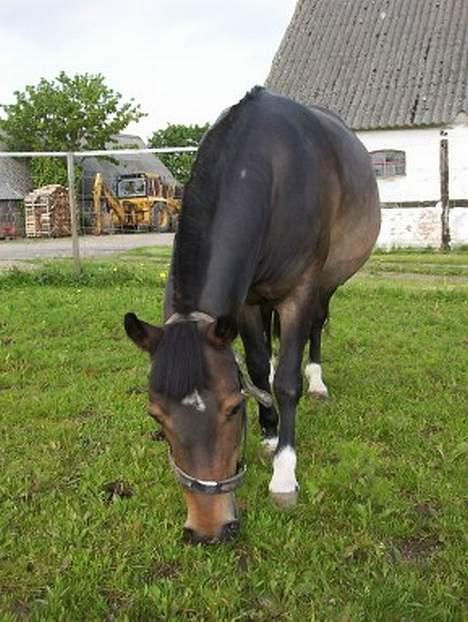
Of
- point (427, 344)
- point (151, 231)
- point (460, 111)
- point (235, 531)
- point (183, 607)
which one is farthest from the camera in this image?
point (151, 231)

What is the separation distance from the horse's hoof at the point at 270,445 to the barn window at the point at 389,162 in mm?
12613

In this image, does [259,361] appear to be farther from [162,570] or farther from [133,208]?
[133,208]

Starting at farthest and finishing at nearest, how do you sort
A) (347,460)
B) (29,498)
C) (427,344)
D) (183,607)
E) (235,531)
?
(427,344) < (347,460) < (29,498) < (235,531) < (183,607)

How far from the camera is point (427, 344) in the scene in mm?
6012

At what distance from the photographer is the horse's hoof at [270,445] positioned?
3.62m

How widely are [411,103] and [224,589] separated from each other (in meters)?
14.6

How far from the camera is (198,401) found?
2264mm

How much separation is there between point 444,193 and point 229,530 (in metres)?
13.3

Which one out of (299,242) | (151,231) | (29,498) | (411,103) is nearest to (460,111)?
(411,103)

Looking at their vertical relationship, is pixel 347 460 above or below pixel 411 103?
below

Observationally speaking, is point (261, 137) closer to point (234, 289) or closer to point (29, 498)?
point (234, 289)

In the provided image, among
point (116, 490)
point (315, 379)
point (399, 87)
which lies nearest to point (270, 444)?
point (116, 490)

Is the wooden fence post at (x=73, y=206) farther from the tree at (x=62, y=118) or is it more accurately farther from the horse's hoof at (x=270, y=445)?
the tree at (x=62, y=118)

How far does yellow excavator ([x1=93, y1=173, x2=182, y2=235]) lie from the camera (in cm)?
2916
